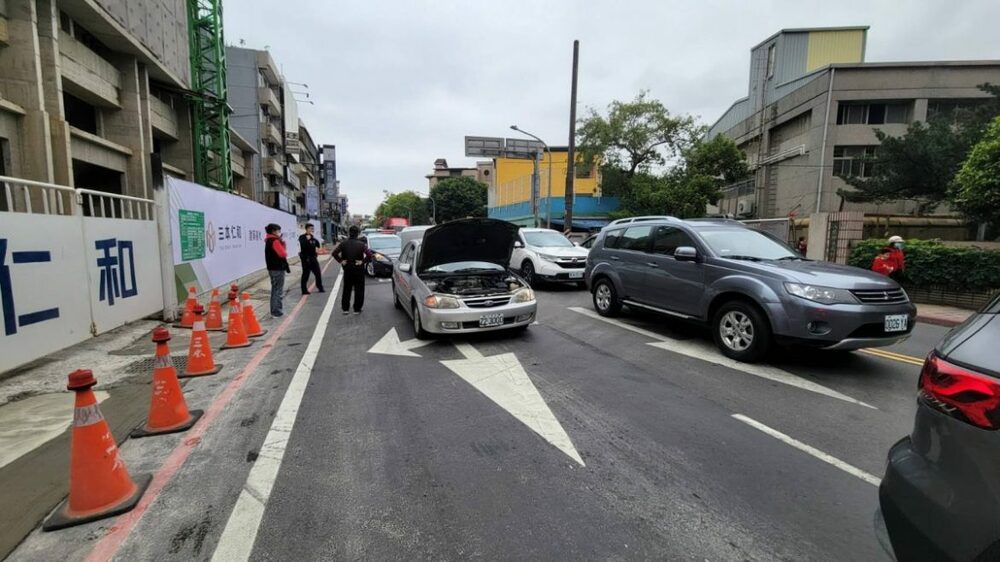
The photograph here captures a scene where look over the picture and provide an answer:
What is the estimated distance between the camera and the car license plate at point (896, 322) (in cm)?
496

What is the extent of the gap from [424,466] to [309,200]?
62.6 m

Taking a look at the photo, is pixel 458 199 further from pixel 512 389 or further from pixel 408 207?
pixel 512 389

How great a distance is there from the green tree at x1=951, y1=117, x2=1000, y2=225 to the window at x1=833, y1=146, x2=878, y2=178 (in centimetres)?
2122

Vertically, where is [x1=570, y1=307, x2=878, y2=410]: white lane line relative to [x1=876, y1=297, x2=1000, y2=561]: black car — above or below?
below

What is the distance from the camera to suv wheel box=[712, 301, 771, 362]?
5457 mm

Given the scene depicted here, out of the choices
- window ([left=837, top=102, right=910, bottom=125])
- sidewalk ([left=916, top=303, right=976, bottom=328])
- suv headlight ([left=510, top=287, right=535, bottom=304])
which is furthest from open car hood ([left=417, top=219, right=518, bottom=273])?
window ([left=837, top=102, right=910, bottom=125])

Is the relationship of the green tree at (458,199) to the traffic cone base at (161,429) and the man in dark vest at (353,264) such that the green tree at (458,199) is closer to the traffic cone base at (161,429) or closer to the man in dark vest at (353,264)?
the man in dark vest at (353,264)

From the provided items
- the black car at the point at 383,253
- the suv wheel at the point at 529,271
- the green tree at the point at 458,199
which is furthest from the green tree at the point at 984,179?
the green tree at the point at 458,199

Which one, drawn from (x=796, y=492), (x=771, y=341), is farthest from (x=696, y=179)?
(x=796, y=492)

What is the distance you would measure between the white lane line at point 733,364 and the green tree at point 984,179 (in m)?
10.2

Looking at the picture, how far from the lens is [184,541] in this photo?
248 centimetres

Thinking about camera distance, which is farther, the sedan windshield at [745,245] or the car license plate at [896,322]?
the sedan windshield at [745,245]

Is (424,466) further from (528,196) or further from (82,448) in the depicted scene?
(528,196)

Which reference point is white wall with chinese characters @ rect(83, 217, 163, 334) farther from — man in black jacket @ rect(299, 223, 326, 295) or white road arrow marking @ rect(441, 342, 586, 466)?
white road arrow marking @ rect(441, 342, 586, 466)
